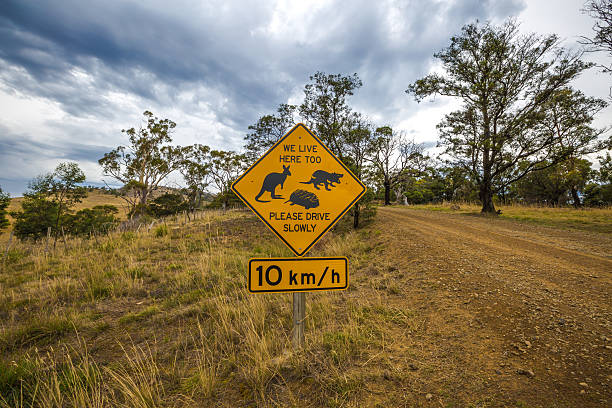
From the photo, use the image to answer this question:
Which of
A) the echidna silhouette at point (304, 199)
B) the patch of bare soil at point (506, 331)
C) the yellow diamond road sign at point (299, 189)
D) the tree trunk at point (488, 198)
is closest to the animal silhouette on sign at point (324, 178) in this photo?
the yellow diamond road sign at point (299, 189)

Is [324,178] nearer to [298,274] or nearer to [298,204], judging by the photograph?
[298,204]

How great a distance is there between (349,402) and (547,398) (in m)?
1.61

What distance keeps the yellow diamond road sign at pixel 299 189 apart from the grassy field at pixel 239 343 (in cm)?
137

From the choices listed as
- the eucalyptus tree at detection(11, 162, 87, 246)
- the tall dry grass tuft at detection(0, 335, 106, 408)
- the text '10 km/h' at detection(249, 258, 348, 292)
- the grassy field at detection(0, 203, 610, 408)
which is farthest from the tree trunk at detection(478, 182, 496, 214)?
the eucalyptus tree at detection(11, 162, 87, 246)

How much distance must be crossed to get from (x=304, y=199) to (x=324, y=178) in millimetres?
341

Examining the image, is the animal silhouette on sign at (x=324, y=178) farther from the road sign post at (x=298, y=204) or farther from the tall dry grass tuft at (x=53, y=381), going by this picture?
the tall dry grass tuft at (x=53, y=381)

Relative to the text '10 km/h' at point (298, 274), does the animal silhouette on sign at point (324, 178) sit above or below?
above

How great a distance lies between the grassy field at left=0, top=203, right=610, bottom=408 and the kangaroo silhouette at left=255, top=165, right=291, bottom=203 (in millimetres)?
1799

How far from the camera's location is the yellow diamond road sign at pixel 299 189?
249cm

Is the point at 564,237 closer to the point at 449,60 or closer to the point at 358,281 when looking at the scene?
the point at 358,281

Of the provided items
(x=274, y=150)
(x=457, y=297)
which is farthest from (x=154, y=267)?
(x=457, y=297)

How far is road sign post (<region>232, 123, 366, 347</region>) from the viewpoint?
2.36 meters

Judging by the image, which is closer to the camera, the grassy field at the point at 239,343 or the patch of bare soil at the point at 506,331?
the patch of bare soil at the point at 506,331

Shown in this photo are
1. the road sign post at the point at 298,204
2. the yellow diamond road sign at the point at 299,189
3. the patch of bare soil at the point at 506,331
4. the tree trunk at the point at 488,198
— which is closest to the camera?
the patch of bare soil at the point at 506,331
